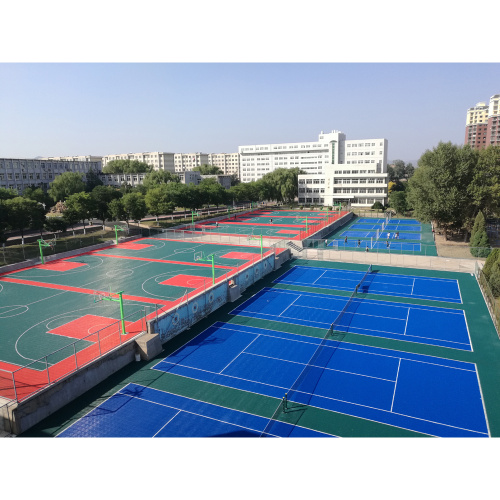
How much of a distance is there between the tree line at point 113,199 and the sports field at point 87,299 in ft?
26.1

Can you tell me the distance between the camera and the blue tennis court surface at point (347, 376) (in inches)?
509

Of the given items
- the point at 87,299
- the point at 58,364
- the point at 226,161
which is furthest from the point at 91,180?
the point at 226,161

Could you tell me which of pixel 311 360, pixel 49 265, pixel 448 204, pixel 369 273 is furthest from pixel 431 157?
pixel 49 265

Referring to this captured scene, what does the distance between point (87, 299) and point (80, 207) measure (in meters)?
25.3

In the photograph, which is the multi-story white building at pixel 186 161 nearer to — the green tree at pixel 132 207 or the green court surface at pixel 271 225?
the green court surface at pixel 271 225

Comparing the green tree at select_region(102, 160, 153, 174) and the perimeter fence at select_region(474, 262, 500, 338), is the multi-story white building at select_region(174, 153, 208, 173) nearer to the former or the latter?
the green tree at select_region(102, 160, 153, 174)

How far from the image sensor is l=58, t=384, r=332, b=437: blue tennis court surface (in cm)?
1216

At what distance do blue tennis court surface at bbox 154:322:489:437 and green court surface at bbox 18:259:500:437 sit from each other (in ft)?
1.11

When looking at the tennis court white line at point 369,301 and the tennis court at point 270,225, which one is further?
the tennis court at point 270,225

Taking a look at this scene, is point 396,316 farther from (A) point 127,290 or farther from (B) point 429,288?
(A) point 127,290

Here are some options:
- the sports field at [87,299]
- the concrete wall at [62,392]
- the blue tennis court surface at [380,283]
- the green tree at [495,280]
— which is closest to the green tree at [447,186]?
the blue tennis court surface at [380,283]

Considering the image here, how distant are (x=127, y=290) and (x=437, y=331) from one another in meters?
19.2

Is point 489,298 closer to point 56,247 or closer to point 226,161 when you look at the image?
point 56,247

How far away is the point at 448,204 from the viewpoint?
129 feet
